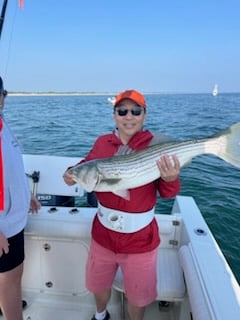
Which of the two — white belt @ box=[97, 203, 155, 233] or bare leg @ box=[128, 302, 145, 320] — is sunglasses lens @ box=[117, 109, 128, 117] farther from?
bare leg @ box=[128, 302, 145, 320]

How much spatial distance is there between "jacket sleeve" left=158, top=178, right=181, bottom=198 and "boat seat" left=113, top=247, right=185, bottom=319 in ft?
2.71

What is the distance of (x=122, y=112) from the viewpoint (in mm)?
2049

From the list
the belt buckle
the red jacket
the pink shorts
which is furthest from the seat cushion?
the belt buckle

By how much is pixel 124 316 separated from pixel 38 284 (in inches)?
33.5

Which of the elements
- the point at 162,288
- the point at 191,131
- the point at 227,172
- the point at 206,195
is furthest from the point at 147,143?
the point at 191,131

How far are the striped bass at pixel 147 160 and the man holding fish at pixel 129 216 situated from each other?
1 cm

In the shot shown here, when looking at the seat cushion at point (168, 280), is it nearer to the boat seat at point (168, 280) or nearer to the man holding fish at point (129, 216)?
the boat seat at point (168, 280)

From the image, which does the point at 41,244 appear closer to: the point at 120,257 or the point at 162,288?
the point at 120,257

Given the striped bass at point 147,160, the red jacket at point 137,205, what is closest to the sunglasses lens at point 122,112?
the red jacket at point 137,205

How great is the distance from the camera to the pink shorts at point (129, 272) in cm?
204

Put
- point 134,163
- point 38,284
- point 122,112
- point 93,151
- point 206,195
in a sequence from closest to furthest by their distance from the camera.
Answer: point 134,163, point 122,112, point 93,151, point 38,284, point 206,195

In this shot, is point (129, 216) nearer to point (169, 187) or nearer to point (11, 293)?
point (169, 187)

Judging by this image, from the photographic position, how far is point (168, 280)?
7.88ft

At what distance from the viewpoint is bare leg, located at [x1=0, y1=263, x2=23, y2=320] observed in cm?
194
